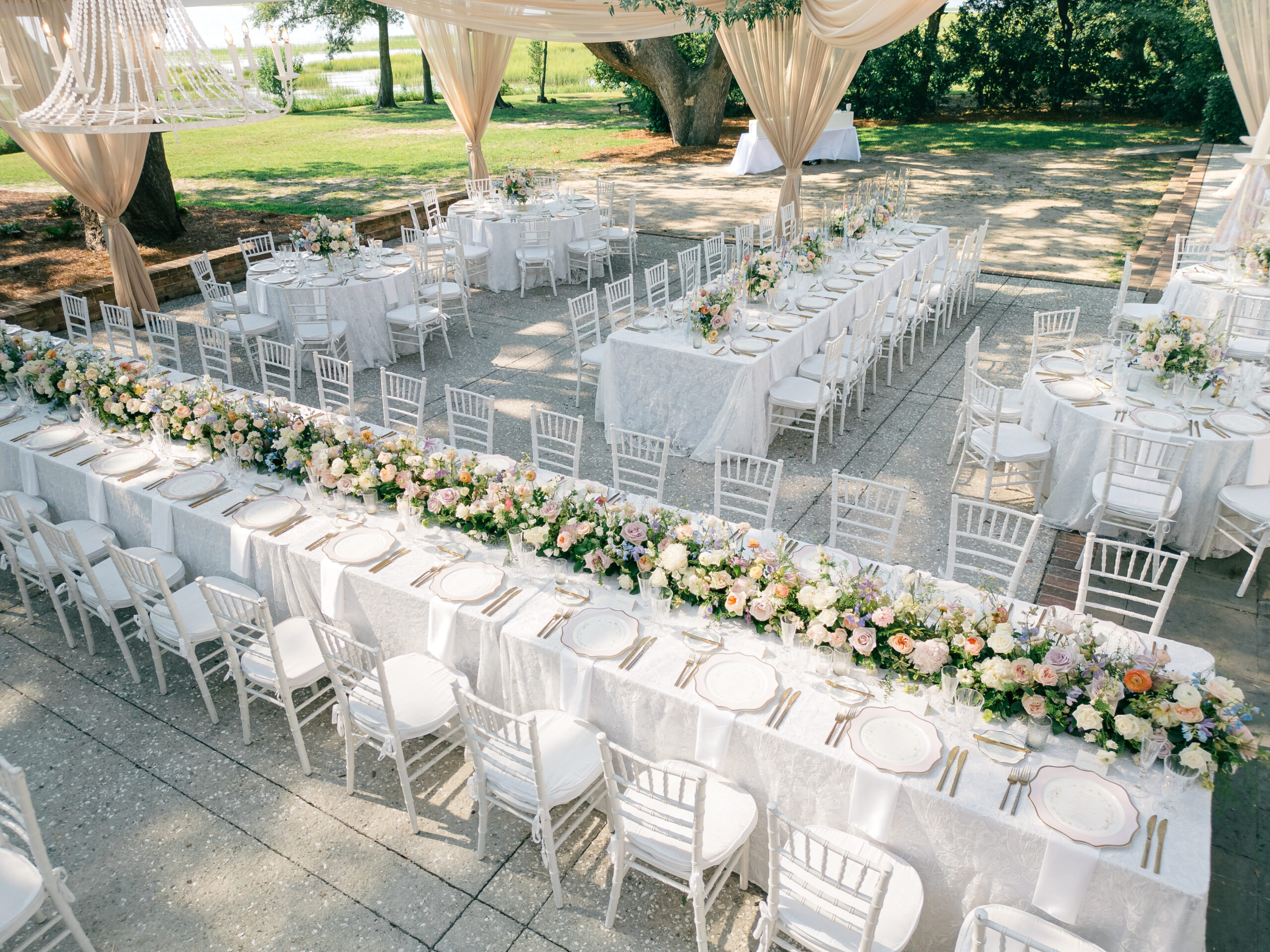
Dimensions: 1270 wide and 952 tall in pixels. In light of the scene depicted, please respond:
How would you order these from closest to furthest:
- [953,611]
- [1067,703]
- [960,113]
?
1. [1067,703]
2. [953,611]
3. [960,113]

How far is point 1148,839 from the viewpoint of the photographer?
2574mm

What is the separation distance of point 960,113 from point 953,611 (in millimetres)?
26843

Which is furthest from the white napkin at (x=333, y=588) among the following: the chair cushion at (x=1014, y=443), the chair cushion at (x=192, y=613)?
the chair cushion at (x=1014, y=443)

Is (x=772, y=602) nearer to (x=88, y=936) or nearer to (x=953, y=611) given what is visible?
(x=953, y=611)

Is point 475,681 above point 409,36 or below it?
below

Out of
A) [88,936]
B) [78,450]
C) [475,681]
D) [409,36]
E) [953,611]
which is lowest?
[88,936]

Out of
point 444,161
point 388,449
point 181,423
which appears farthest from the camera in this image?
point 444,161

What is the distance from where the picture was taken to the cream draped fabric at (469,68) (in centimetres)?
1152

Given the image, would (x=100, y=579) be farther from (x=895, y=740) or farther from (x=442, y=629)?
(x=895, y=740)

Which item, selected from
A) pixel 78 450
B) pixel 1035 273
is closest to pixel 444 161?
pixel 1035 273

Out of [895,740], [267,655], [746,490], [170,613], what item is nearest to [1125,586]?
[746,490]

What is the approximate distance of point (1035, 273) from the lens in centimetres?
1064

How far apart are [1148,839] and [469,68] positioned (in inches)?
484

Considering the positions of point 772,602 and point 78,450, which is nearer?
point 772,602
